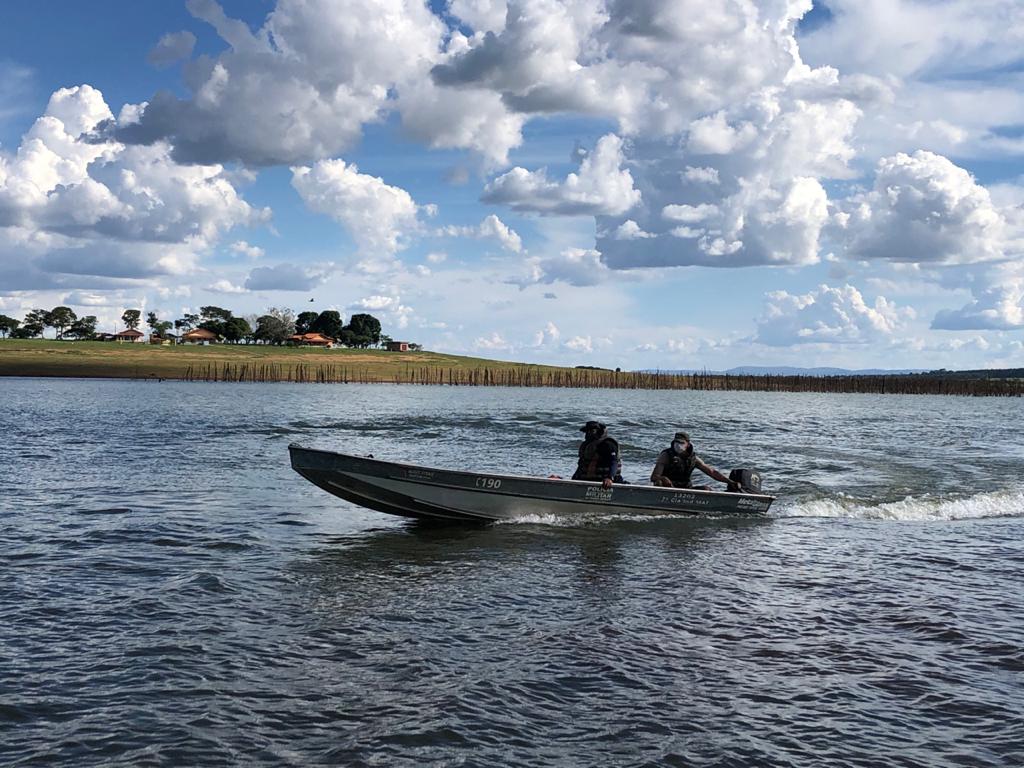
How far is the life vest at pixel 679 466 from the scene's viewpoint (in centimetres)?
1981

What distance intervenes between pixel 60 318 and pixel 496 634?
20504cm

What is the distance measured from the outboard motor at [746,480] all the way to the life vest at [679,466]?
1040mm

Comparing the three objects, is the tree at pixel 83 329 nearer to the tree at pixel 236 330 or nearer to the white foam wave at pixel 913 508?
the tree at pixel 236 330

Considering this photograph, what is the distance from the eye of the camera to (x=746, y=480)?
2009 centimetres

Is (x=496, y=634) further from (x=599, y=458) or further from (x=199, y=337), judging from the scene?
(x=199, y=337)

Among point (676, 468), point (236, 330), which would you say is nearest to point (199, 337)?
point (236, 330)

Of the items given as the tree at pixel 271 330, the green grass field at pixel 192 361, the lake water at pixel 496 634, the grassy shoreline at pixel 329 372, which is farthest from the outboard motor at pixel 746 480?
the tree at pixel 271 330

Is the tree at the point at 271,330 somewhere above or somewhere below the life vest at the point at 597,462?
above

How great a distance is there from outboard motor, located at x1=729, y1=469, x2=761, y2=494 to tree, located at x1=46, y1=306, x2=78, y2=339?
652 ft

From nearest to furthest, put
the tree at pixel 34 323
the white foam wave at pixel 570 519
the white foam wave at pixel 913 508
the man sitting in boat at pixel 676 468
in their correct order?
the white foam wave at pixel 570 519 < the man sitting in boat at pixel 676 468 < the white foam wave at pixel 913 508 < the tree at pixel 34 323

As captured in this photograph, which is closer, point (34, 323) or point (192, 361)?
point (192, 361)

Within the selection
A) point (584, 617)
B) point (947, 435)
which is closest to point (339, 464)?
point (584, 617)

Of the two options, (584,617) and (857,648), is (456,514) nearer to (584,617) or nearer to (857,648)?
(584,617)

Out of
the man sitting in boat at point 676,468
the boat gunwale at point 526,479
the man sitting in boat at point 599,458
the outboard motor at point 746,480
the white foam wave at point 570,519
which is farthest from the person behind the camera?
the outboard motor at point 746,480
